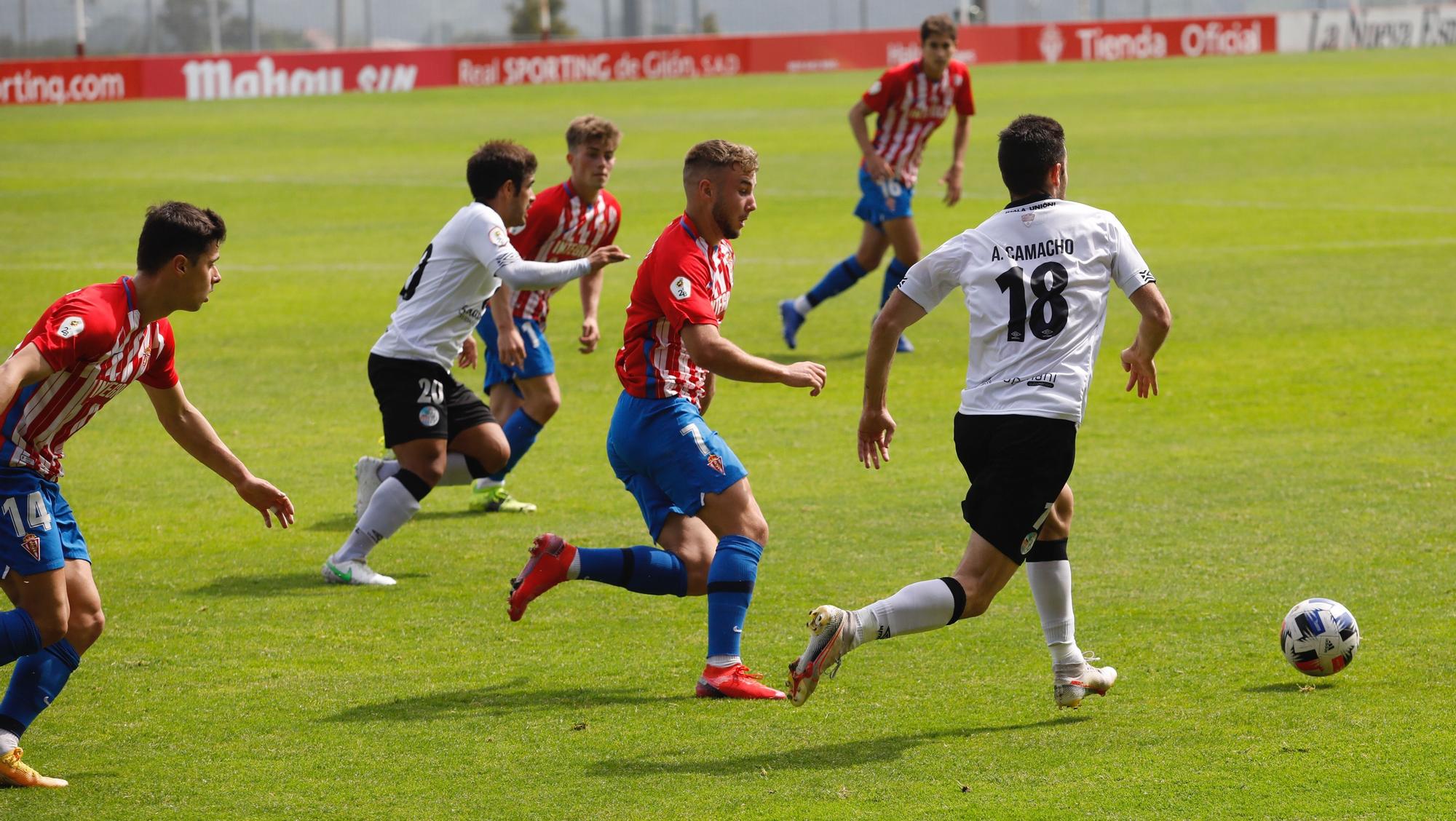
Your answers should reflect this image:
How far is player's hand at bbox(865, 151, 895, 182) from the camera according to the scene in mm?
12961

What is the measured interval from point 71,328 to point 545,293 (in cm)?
465

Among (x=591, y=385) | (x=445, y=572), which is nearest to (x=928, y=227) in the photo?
(x=591, y=385)

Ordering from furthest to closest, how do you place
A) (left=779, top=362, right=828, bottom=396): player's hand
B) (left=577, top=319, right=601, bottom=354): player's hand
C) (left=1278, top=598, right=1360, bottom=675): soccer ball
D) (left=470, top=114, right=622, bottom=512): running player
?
(left=470, top=114, right=622, bottom=512): running player
(left=577, top=319, right=601, bottom=354): player's hand
(left=1278, top=598, right=1360, bottom=675): soccer ball
(left=779, top=362, right=828, bottom=396): player's hand

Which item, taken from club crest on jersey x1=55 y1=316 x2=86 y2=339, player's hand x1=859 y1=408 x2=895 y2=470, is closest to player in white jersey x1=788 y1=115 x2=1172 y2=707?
player's hand x1=859 y1=408 x2=895 y2=470

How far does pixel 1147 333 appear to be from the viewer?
5270 mm

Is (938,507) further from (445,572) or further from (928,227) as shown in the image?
(928,227)

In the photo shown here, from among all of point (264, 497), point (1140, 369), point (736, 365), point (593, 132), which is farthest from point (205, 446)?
point (593, 132)

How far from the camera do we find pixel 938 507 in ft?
27.8

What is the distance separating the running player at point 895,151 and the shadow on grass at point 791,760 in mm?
8076

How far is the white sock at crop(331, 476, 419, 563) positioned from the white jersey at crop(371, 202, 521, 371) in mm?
629

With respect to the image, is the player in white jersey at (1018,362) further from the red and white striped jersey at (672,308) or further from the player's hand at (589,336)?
the player's hand at (589,336)

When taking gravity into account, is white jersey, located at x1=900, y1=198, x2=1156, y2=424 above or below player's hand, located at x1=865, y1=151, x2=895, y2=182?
below

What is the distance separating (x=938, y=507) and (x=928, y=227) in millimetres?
11324

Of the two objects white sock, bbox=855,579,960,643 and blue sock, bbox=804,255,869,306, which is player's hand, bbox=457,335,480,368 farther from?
blue sock, bbox=804,255,869,306
